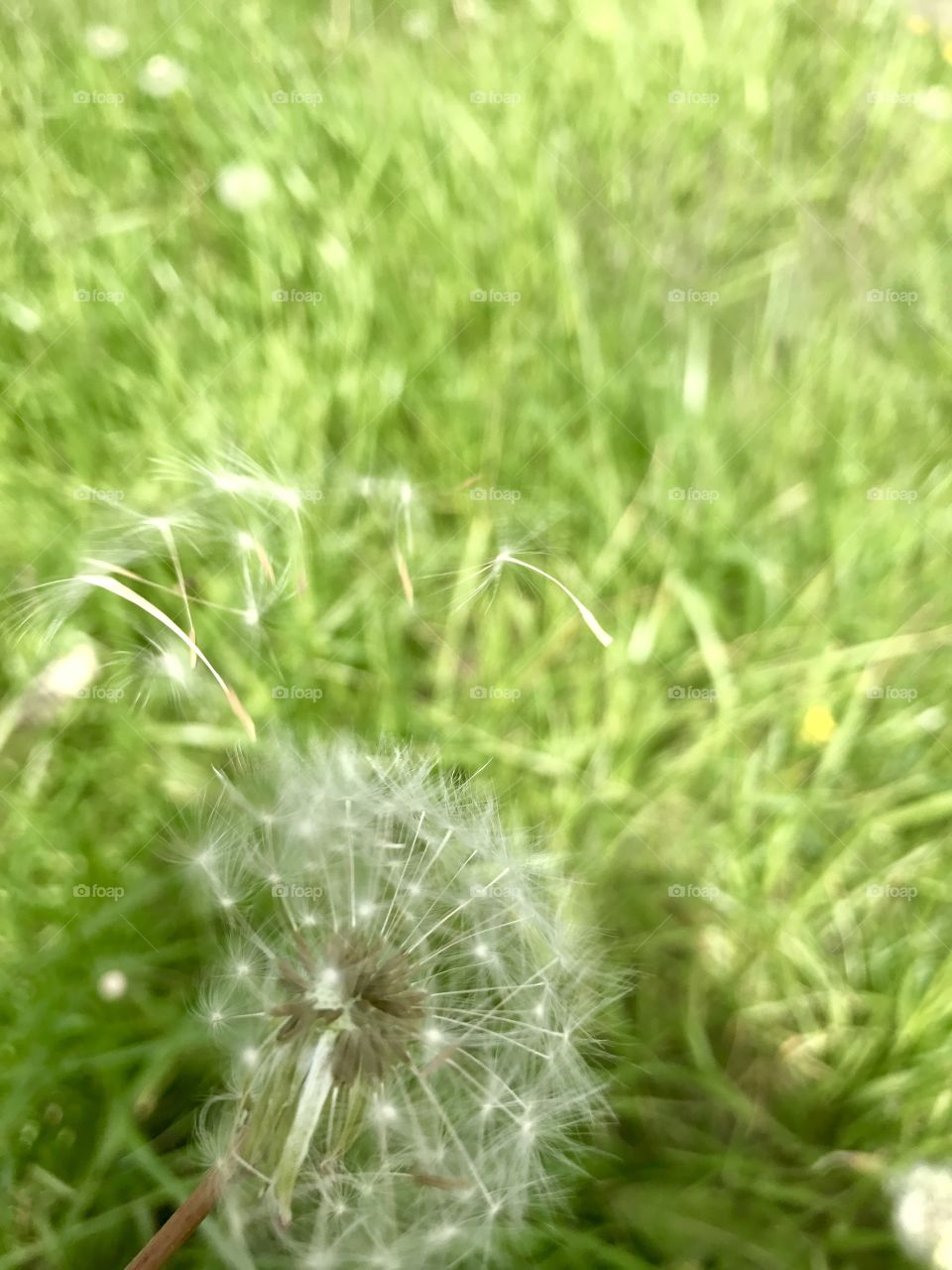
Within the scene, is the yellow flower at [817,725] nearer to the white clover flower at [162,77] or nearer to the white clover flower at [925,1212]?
the white clover flower at [925,1212]

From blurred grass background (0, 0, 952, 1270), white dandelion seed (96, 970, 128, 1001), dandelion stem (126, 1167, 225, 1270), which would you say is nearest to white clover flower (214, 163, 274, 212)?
blurred grass background (0, 0, 952, 1270)

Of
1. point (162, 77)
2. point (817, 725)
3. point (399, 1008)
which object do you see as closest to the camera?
point (399, 1008)

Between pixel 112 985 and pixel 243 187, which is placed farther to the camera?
pixel 243 187

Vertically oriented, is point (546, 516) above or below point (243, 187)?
below

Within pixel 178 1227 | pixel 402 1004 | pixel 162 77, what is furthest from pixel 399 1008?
pixel 162 77

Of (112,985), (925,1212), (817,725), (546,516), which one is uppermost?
(546,516)

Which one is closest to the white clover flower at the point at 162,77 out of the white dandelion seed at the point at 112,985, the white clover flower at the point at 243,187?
the white clover flower at the point at 243,187

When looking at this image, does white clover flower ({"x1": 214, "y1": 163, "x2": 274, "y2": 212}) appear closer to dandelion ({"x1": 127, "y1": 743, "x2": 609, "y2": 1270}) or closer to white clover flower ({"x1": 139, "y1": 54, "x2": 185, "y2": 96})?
white clover flower ({"x1": 139, "y1": 54, "x2": 185, "y2": 96})

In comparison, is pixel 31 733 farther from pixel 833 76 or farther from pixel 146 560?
pixel 833 76

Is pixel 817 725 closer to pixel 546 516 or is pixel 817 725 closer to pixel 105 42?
pixel 546 516
